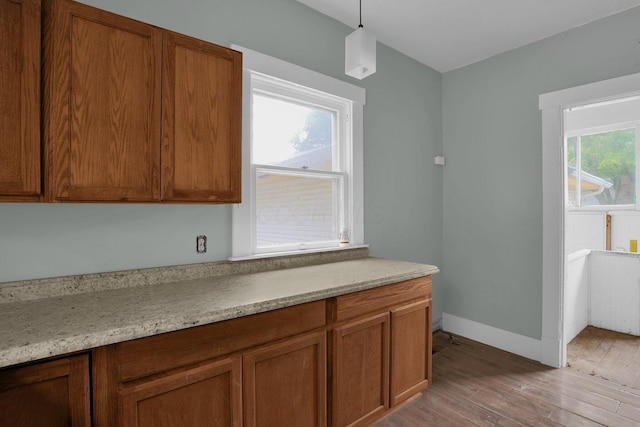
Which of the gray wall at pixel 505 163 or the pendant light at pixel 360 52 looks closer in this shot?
the pendant light at pixel 360 52

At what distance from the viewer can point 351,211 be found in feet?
9.07

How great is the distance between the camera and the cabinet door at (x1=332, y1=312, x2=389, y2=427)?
181cm

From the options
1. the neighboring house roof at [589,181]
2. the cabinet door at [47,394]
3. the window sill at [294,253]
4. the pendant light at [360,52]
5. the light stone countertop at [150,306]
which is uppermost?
the pendant light at [360,52]

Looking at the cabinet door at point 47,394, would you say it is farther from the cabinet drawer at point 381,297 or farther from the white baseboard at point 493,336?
the white baseboard at point 493,336

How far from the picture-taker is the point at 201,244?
1.99 meters

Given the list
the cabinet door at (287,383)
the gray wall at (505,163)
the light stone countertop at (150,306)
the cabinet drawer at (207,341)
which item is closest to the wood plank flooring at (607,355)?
the gray wall at (505,163)

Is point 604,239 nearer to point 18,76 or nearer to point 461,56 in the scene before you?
point 461,56

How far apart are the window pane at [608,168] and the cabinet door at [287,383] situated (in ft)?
14.9

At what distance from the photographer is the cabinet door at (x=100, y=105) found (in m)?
1.28

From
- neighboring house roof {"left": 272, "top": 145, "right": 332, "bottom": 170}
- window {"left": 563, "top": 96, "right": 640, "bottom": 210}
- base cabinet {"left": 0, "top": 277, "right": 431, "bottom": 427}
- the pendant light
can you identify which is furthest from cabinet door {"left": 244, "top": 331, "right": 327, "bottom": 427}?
window {"left": 563, "top": 96, "right": 640, "bottom": 210}

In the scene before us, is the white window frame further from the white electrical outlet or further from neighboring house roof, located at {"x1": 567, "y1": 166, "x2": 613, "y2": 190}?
neighboring house roof, located at {"x1": 567, "y1": 166, "x2": 613, "y2": 190}

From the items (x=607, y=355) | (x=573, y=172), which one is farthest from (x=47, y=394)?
(x=573, y=172)

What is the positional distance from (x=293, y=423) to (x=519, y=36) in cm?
339

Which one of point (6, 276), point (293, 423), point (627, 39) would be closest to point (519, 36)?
point (627, 39)
